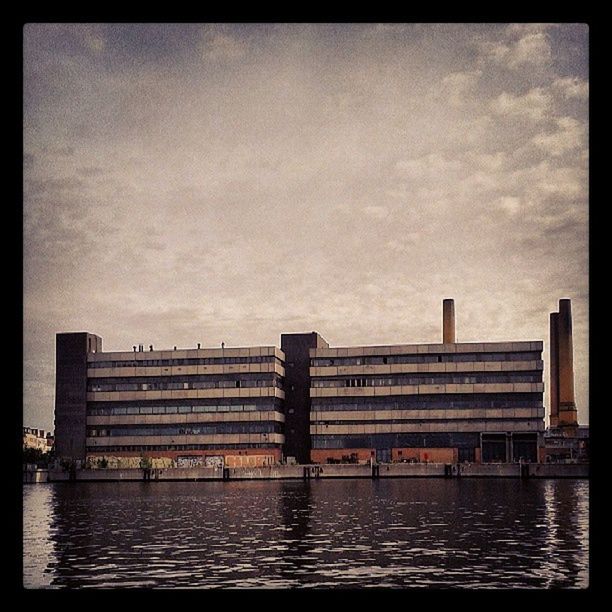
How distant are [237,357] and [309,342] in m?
11.7

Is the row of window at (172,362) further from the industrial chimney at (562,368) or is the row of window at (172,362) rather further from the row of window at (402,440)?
the industrial chimney at (562,368)

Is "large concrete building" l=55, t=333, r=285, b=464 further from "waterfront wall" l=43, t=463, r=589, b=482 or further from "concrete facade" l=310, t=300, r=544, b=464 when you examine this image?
"waterfront wall" l=43, t=463, r=589, b=482

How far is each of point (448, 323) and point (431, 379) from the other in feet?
28.0

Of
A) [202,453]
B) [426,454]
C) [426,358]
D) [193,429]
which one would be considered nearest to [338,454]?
[426,454]

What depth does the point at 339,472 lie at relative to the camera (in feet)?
444

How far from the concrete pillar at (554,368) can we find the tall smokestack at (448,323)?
58.4 feet

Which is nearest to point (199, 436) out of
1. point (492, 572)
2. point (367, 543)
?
point (367, 543)

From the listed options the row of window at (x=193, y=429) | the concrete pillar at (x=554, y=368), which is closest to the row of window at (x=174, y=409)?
the row of window at (x=193, y=429)

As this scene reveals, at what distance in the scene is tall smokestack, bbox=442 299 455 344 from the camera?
144875 mm

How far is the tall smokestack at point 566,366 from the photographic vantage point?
491 feet

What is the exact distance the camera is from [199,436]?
14800 cm

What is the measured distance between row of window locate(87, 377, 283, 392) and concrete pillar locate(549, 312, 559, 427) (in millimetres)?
42738
